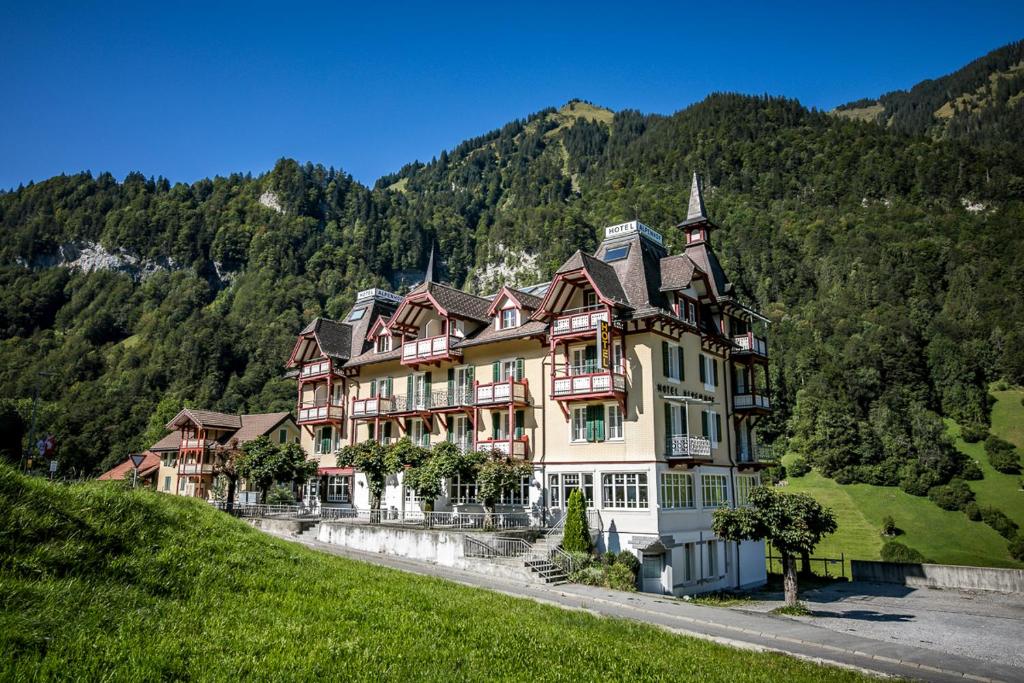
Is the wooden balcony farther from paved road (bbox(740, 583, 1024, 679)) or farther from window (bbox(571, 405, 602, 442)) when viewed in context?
paved road (bbox(740, 583, 1024, 679))

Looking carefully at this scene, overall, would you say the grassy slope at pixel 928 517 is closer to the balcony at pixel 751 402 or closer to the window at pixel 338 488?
the balcony at pixel 751 402

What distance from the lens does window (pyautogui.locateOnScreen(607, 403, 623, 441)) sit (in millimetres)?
31594

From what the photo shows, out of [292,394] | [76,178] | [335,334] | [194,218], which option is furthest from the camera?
[76,178]

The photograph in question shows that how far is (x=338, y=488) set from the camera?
45.7 m

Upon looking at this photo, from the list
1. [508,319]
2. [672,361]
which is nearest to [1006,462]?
[672,361]

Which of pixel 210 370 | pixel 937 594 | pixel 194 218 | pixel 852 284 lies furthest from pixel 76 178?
pixel 937 594

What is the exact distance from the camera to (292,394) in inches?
4360

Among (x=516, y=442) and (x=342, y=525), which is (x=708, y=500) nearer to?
(x=516, y=442)

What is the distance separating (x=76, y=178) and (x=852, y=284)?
196468 millimetres

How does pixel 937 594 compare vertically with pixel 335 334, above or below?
below

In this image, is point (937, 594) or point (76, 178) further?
point (76, 178)

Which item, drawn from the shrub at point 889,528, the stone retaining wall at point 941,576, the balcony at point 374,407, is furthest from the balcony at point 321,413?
the shrub at point 889,528

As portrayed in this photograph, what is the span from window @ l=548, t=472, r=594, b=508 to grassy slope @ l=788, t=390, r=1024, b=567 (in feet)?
120

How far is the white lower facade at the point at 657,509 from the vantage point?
2959cm
